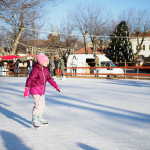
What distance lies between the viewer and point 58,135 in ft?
10.1

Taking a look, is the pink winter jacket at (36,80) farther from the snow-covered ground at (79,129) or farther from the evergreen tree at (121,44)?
the evergreen tree at (121,44)

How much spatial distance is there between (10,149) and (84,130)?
1.20 metres

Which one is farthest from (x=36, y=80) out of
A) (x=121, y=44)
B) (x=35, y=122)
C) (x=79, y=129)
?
(x=121, y=44)

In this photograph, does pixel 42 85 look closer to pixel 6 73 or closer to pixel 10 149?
pixel 10 149

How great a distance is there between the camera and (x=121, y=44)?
94.6 ft

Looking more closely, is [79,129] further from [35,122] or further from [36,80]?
[36,80]

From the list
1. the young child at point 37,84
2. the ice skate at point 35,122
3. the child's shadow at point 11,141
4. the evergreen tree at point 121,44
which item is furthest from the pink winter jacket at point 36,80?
the evergreen tree at point 121,44

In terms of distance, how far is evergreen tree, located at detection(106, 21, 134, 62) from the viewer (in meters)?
28.2

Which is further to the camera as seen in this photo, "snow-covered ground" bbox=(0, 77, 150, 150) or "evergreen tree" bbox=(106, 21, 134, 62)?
"evergreen tree" bbox=(106, 21, 134, 62)

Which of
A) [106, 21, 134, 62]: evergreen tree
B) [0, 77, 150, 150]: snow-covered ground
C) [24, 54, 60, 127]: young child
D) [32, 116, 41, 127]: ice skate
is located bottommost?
[0, 77, 150, 150]: snow-covered ground

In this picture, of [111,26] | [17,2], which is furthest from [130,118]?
[111,26]

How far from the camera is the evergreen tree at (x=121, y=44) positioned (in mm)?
28250

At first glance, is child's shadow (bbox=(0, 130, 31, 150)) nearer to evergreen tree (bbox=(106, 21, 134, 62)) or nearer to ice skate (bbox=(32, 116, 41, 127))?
ice skate (bbox=(32, 116, 41, 127))

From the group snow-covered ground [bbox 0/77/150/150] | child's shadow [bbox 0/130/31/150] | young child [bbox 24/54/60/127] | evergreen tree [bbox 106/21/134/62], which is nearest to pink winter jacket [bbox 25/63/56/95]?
young child [bbox 24/54/60/127]
